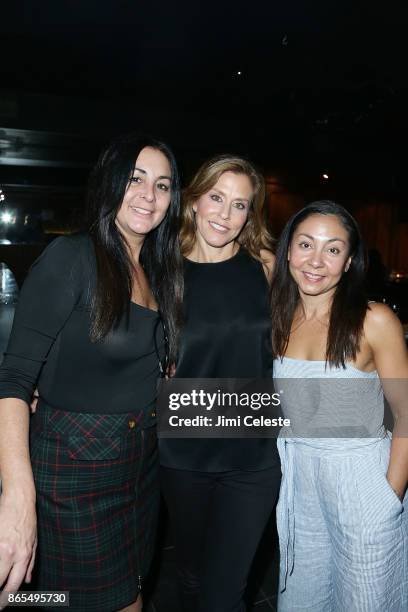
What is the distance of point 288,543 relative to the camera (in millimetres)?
1726

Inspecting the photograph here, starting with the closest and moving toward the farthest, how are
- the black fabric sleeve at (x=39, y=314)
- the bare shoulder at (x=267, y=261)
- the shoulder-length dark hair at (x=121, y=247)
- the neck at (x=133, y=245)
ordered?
the black fabric sleeve at (x=39, y=314) → the shoulder-length dark hair at (x=121, y=247) → the neck at (x=133, y=245) → the bare shoulder at (x=267, y=261)

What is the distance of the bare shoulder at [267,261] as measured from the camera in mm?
1923

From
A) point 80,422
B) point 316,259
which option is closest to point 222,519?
point 80,422

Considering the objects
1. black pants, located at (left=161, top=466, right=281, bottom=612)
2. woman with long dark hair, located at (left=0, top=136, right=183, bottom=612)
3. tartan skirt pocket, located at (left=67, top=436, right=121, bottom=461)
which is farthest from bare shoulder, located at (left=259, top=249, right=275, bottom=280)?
tartan skirt pocket, located at (left=67, top=436, right=121, bottom=461)

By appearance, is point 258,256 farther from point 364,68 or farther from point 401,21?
point 364,68

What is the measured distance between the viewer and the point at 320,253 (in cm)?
167

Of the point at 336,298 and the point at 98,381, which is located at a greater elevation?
the point at 336,298

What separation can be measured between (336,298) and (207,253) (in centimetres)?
54

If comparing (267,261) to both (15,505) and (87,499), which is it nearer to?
(87,499)

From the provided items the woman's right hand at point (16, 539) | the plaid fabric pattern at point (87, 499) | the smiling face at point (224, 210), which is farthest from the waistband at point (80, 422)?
the smiling face at point (224, 210)

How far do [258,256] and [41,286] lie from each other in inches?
39.3

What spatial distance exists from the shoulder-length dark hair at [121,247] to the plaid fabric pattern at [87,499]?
30 cm

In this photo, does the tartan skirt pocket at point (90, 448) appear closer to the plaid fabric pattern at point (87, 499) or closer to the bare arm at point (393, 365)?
the plaid fabric pattern at point (87, 499)

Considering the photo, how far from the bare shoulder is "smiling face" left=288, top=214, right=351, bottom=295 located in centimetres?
21
